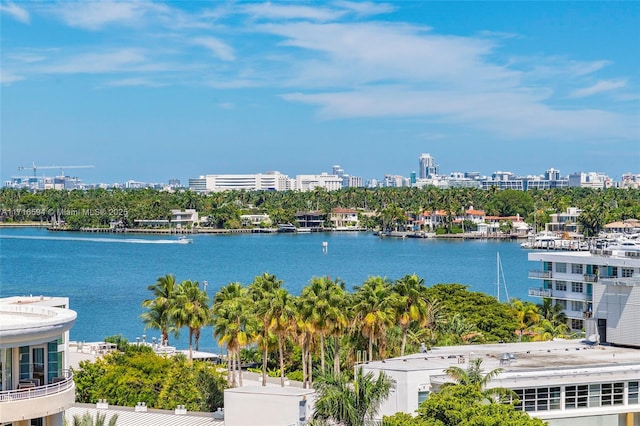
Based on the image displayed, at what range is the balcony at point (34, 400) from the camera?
14789 mm

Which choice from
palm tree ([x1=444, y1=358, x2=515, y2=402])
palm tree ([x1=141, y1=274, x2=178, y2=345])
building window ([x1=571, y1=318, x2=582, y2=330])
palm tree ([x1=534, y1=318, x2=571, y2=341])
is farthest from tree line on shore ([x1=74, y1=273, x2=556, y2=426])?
building window ([x1=571, y1=318, x2=582, y2=330])

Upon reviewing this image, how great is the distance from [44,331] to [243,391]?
1182 cm

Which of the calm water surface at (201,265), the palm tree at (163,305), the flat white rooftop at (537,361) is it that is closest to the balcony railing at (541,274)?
the calm water surface at (201,265)

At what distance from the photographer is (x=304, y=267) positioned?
126m

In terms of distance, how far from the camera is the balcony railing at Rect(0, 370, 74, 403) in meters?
14.8

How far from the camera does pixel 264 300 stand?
37.3 m

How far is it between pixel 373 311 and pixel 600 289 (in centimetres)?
863

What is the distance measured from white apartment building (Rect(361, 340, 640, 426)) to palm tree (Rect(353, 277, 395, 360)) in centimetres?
945

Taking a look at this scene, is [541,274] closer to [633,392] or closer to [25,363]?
[633,392]

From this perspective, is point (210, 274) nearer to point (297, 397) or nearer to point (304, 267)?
point (304, 267)

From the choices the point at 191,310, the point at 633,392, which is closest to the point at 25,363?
the point at 633,392

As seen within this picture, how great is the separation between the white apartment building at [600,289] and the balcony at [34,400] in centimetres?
1833

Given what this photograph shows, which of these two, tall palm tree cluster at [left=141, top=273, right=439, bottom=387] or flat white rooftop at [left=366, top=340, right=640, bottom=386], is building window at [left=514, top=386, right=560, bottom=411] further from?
tall palm tree cluster at [left=141, top=273, right=439, bottom=387]

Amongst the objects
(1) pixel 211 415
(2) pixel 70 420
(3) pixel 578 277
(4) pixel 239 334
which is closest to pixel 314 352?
(4) pixel 239 334
